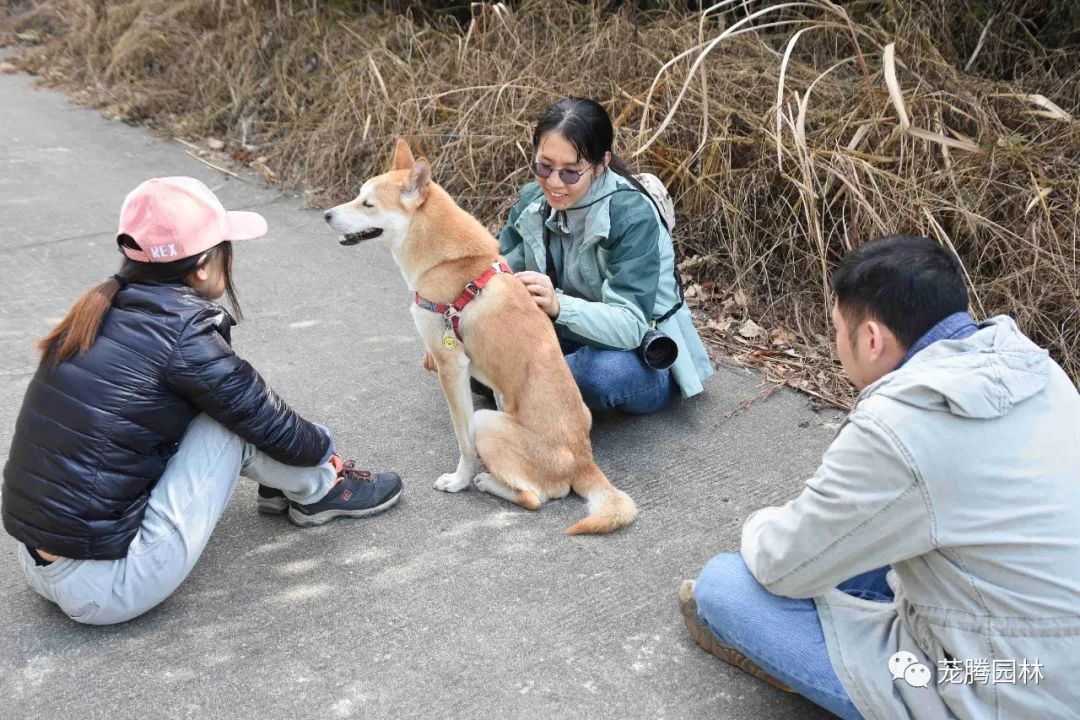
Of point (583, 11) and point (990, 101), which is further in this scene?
point (583, 11)

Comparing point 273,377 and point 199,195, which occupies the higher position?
point 199,195

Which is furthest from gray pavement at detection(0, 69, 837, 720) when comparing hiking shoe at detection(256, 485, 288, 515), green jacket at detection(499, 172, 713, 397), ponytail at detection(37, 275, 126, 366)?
ponytail at detection(37, 275, 126, 366)

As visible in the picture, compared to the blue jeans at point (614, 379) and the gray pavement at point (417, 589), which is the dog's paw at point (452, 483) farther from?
the blue jeans at point (614, 379)

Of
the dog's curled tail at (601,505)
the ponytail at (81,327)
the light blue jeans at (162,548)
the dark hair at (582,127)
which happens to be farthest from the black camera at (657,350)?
the ponytail at (81,327)

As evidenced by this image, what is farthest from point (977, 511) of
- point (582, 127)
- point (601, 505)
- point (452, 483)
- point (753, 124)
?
point (753, 124)

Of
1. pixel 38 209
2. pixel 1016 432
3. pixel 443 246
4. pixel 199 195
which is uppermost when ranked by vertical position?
pixel 1016 432

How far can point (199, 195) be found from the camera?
246 cm

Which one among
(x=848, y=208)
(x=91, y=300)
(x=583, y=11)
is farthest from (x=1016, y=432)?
(x=583, y=11)

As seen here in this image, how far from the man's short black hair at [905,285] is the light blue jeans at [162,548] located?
1721mm

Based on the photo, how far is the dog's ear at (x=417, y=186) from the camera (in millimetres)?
3277

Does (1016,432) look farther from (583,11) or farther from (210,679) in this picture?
(583,11)

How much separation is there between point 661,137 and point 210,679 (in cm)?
372

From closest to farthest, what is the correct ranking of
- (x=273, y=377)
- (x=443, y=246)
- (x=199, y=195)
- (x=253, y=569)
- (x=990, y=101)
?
(x=199, y=195)
(x=253, y=569)
(x=443, y=246)
(x=273, y=377)
(x=990, y=101)

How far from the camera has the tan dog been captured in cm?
309
